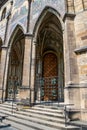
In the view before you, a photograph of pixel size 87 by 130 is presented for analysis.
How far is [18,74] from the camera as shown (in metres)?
16.5

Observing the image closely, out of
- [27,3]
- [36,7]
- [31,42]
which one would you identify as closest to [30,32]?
[31,42]

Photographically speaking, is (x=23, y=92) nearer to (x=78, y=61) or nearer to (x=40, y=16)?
(x=78, y=61)

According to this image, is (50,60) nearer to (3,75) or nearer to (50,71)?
(50,71)

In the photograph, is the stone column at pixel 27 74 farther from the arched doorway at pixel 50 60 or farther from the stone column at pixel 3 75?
the arched doorway at pixel 50 60

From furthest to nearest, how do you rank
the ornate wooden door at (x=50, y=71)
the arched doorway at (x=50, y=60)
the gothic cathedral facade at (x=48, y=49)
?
the arched doorway at (x=50, y=60) → the ornate wooden door at (x=50, y=71) → the gothic cathedral facade at (x=48, y=49)

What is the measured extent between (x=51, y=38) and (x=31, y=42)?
5.54 m

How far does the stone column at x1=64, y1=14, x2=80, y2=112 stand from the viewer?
19.9 feet

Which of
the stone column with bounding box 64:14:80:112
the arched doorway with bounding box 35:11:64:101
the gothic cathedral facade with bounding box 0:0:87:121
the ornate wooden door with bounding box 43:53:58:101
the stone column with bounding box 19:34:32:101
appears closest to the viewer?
the stone column with bounding box 64:14:80:112

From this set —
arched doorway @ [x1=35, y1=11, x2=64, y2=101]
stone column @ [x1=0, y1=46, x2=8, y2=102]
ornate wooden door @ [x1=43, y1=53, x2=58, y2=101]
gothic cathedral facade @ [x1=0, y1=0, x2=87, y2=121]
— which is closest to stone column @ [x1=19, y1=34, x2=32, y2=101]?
gothic cathedral facade @ [x1=0, y1=0, x2=87, y2=121]

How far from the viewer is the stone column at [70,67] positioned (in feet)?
19.9

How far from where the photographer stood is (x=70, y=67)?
6469 mm

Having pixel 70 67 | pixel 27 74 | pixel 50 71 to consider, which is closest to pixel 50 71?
pixel 50 71

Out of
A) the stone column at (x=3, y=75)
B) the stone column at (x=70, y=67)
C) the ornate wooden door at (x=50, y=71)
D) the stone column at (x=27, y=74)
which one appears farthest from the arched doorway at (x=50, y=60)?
the stone column at (x=70, y=67)

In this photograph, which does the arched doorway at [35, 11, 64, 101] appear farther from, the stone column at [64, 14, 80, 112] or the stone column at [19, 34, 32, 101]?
the stone column at [64, 14, 80, 112]
